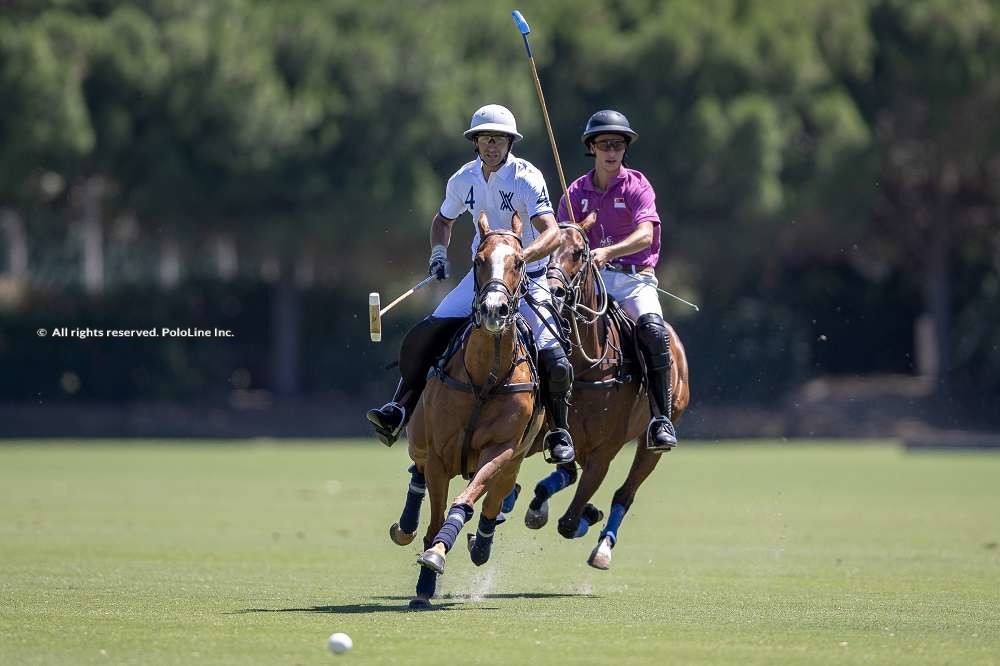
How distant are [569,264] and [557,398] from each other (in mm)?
942

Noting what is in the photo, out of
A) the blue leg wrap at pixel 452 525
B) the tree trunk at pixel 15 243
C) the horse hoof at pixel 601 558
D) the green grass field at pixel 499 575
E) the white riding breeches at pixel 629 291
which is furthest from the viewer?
the tree trunk at pixel 15 243

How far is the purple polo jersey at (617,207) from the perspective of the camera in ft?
42.0

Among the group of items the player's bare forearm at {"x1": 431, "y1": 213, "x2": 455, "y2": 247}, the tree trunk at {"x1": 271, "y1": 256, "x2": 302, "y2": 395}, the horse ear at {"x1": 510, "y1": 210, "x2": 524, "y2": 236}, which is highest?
the horse ear at {"x1": 510, "y1": 210, "x2": 524, "y2": 236}

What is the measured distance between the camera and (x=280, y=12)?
123 feet

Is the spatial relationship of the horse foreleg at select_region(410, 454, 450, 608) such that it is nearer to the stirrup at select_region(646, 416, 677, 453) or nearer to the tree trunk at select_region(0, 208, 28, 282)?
the stirrup at select_region(646, 416, 677, 453)

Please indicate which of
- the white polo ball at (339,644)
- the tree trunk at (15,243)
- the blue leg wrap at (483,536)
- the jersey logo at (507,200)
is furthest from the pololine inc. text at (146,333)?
the white polo ball at (339,644)

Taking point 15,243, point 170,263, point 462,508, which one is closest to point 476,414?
point 462,508

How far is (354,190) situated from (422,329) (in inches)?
991

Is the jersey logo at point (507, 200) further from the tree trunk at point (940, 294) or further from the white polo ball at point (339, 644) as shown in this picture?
the tree trunk at point (940, 294)

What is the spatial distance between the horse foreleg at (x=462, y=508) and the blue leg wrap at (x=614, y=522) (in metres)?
1.86

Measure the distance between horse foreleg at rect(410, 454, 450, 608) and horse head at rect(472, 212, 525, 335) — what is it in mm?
1010

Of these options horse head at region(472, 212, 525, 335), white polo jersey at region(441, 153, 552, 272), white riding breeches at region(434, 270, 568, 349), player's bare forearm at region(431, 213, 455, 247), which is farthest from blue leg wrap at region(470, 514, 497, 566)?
player's bare forearm at region(431, 213, 455, 247)

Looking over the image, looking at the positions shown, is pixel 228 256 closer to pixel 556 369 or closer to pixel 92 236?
pixel 92 236

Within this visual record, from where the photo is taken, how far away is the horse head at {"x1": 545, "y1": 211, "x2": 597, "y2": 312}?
11641mm
